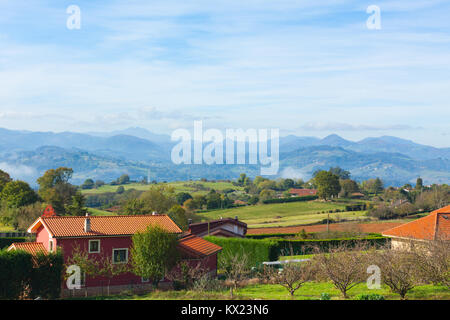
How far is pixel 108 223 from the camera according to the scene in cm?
3102

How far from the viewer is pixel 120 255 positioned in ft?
98.0

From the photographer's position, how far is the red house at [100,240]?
1126 inches

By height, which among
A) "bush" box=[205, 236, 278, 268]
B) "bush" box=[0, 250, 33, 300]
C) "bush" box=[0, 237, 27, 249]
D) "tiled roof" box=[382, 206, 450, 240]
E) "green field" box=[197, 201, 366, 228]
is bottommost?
"green field" box=[197, 201, 366, 228]

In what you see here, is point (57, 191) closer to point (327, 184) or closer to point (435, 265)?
point (327, 184)

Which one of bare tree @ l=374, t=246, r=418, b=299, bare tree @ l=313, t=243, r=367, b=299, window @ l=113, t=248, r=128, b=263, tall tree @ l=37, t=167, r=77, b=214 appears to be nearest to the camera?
bare tree @ l=374, t=246, r=418, b=299

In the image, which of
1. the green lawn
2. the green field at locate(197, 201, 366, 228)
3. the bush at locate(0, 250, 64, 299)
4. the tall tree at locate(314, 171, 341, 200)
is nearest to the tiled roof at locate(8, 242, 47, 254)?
the bush at locate(0, 250, 64, 299)

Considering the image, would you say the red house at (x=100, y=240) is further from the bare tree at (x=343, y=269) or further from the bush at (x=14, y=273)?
the bare tree at (x=343, y=269)

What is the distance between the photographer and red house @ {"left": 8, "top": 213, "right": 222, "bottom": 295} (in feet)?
93.8

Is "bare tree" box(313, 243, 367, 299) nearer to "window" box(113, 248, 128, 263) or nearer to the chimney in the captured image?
"window" box(113, 248, 128, 263)

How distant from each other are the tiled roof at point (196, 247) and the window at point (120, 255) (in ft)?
11.2

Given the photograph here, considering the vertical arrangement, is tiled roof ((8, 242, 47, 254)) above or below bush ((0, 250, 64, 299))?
above

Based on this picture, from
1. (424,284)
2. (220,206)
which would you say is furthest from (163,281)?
(220,206)

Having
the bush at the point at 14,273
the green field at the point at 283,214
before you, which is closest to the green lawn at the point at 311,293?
the bush at the point at 14,273

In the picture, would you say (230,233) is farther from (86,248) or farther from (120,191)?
(120,191)
